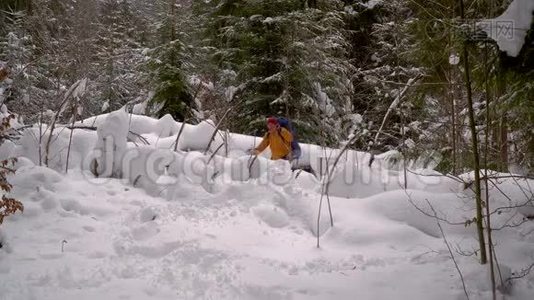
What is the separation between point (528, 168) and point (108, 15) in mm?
25484

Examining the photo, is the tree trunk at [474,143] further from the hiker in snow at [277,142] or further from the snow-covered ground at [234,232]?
the hiker in snow at [277,142]

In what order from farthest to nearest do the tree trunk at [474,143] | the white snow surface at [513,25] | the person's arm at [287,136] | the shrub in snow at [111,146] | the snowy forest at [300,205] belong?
the person's arm at [287,136] → the shrub in snow at [111,146] → the snowy forest at [300,205] → the tree trunk at [474,143] → the white snow surface at [513,25]

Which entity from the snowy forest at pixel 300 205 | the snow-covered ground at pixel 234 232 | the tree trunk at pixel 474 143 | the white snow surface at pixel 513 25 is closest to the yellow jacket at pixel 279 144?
the snowy forest at pixel 300 205

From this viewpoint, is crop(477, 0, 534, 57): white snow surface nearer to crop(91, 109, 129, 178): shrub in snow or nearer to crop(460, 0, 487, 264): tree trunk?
crop(460, 0, 487, 264): tree trunk

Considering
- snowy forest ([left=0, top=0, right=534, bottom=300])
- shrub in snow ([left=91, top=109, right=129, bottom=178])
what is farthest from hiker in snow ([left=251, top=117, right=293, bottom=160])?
shrub in snow ([left=91, top=109, right=129, bottom=178])

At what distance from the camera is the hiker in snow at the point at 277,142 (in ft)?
23.2

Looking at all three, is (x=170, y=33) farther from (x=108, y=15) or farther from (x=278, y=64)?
(x=108, y=15)

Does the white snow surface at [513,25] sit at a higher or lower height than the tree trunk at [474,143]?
higher

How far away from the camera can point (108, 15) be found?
84.1ft

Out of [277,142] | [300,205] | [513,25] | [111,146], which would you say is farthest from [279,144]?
[513,25]

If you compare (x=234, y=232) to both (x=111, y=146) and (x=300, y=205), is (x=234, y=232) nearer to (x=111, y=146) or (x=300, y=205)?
(x=300, y=205)

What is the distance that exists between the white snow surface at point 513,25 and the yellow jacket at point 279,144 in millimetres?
4268

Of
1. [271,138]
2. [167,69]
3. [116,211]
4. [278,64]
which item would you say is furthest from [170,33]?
[116,211]

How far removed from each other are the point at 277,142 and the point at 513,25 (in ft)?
14.7
